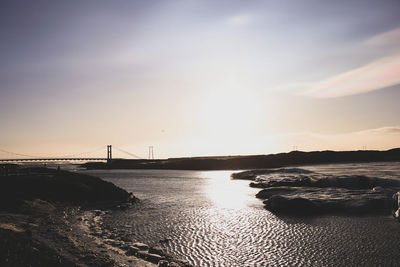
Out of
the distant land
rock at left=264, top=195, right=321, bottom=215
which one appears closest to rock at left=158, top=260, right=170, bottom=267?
rock at left=264, top=195, right=321, bottom=215

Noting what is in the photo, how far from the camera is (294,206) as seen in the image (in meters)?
17.8

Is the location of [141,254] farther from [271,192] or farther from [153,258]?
[271,192]

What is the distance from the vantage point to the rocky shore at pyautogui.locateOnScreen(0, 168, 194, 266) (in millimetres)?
8656

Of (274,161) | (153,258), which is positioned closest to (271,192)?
(153,258)

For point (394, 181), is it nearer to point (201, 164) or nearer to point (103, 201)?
point (103, 201)

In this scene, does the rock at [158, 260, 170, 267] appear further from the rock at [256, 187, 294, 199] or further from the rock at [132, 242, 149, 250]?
the rock at [256, 187, 294, 199]

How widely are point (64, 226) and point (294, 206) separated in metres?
13.5

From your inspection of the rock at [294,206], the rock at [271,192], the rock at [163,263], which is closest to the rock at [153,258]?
the rock at [163,263]

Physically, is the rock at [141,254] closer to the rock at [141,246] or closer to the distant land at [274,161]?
the rock at [141,246]

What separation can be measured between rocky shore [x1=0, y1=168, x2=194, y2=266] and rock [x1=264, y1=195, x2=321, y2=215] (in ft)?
33.8

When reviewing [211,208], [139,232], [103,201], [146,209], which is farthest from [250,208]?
[103,201]

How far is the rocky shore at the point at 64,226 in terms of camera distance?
8.66 m

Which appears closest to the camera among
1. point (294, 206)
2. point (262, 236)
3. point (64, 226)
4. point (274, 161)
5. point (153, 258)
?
point (153, 258)

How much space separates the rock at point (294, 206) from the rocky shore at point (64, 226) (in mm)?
10289
